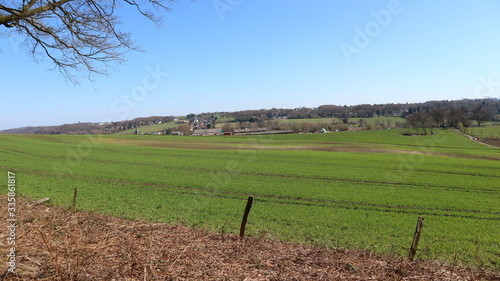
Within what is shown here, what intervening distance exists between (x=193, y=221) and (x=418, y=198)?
15812 millimetres

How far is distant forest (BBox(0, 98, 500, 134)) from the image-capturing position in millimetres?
94669

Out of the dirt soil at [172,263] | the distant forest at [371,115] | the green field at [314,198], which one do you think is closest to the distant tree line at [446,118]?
the distant forest at [371,115]

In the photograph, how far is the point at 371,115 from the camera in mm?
155000

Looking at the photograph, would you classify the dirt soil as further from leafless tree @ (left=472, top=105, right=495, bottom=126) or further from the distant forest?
leafless tree @ (left=472, top=105, right=495, bottom=126)

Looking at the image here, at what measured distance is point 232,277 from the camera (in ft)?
15.5

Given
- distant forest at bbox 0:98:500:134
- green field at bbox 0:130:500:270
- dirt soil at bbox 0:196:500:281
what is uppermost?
distant forest at bbox 0:98:500:134

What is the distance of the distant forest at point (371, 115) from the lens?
94.7 meters

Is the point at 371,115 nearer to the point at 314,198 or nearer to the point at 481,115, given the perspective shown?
the point at 481,115

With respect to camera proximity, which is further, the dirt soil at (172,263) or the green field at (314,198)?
the green field at (314,198)

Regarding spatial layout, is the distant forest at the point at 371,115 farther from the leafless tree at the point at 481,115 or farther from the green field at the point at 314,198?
the green field at the point at 314,198

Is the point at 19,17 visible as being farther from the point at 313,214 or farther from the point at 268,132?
the point at 268,132

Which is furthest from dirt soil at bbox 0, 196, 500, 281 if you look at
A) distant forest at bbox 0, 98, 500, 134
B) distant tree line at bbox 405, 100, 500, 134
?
distant forest at bbox 0, 98, 500, 134

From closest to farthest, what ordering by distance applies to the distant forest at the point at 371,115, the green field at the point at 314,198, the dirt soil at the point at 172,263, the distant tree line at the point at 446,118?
the dirt soil at the point at 172,263 → the green field at the point at 314,198 → the distant tree line at the point at 446,118 → the distant forest at the point at 371,115

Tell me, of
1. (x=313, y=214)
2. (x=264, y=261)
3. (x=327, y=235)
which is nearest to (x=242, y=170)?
(x=313, y=214)
